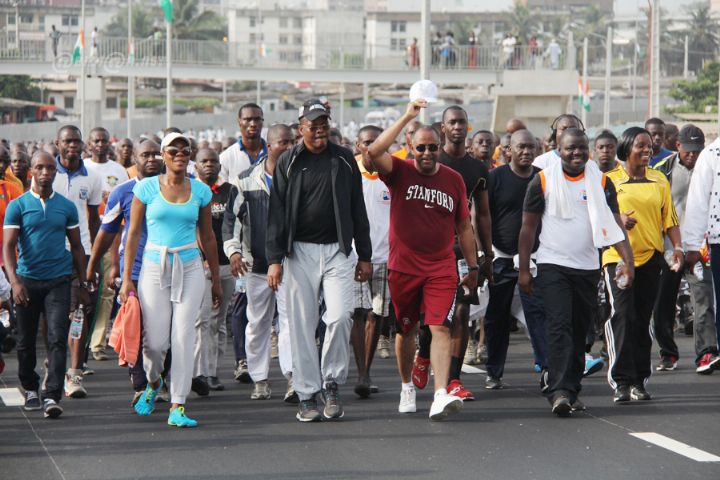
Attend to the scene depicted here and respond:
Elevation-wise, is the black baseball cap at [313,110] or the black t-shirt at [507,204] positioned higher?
the black baseball cap at [313,110]

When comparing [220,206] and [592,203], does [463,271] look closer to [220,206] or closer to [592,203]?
[592,203]

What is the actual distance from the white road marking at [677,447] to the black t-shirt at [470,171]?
2.40 metres

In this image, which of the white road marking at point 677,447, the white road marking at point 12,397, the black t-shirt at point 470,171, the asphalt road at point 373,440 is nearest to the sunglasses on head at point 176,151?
the asphalt road at point 373,440

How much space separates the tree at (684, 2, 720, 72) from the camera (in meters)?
149

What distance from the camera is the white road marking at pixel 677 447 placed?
841 centimetres

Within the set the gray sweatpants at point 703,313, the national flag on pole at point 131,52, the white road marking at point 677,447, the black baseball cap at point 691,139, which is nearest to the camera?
the white road marking at point 677,447

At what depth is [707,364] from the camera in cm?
1209

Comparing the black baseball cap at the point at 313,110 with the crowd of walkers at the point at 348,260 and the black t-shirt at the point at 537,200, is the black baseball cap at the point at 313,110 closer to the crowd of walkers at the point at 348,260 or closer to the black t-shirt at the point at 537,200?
the crowd of walkers at the point at 348,260

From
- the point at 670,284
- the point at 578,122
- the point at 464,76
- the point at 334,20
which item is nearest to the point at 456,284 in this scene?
the point at 578,122

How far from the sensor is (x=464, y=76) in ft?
176

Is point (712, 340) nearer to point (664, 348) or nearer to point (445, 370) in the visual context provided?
point (664, 348)

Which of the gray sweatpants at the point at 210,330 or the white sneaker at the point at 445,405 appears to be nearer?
the white sneaker at the point at 445,405

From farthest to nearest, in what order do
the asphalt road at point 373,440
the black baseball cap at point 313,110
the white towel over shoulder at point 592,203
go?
the white towel over shoulder at point 592,203 < the black baseball cap at point 313,110 < the asphalt road at point 373,440

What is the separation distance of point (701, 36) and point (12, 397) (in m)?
148
